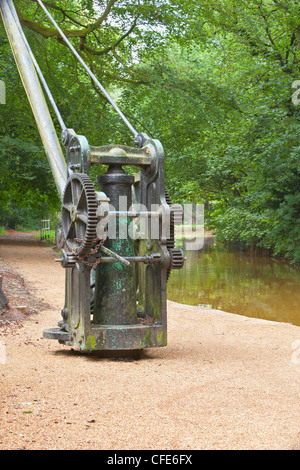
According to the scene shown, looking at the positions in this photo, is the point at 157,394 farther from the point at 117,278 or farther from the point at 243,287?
the point at 243,287

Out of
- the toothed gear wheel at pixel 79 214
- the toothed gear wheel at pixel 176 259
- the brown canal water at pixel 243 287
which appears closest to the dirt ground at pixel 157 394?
the toothed gear wheel at pixel 176 259

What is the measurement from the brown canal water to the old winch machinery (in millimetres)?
5331

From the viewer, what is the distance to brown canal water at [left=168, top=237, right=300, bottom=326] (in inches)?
456

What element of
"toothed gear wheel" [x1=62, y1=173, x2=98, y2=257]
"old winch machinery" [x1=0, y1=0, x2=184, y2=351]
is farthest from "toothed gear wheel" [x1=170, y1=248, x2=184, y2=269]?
"toothed gear wheel" [x1=62, y1=173, x2=98, y2=257]

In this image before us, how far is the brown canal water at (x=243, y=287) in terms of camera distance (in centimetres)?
1159

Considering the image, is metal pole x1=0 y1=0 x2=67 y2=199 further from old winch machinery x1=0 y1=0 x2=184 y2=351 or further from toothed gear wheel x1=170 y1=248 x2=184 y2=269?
toothed gear wheel x1=170 y1=248 x2=184 y2=269

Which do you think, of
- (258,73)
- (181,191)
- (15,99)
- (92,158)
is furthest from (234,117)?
(92,158)

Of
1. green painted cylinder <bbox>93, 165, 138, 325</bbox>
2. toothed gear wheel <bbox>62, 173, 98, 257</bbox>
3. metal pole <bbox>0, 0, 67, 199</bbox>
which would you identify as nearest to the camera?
toothed gear wheel <bbox>62, 173, 98, 257</bbox>

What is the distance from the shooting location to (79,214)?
5.00 metres

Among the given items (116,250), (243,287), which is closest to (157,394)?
(116,250)

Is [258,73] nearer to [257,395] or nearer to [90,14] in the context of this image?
[90,14]

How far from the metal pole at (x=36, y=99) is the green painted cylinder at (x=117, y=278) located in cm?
75

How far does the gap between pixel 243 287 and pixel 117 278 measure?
10.4 metres

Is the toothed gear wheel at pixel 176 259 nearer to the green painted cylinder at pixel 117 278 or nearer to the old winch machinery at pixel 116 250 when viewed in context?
the old winch machinery at pixel 116 250
